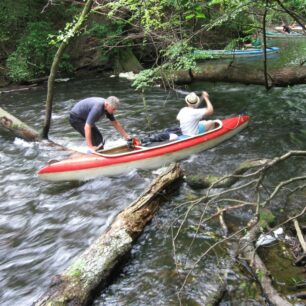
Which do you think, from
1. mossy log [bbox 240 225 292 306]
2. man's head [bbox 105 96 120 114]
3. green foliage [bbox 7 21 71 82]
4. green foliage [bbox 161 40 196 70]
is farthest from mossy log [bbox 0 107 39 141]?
green foliage [bbox 7 21 71 82]

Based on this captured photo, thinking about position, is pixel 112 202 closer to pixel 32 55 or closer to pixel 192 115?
pixel 192 115

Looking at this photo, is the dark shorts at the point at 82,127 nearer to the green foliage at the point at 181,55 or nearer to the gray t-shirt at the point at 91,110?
the gray t-shirt at the point at 91,110

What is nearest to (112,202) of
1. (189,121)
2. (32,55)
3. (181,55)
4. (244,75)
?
(189,121)

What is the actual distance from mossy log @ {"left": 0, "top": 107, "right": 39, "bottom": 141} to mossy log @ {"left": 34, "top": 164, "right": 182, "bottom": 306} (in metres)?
4.59

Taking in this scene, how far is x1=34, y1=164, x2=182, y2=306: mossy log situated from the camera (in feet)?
12.4

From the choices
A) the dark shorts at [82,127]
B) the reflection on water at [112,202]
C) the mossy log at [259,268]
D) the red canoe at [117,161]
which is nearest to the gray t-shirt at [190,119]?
the red canoe at [117,161]

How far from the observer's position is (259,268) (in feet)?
13.3

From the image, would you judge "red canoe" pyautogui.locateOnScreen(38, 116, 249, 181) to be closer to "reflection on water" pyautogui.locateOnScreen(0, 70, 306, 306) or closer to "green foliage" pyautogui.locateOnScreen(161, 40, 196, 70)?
"reflection on water" pyautogui.locateOnScreen(0, 70, 306, 306)

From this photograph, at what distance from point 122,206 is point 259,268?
8.87 ft

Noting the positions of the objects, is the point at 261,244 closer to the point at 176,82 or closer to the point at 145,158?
A: the point at 145,158

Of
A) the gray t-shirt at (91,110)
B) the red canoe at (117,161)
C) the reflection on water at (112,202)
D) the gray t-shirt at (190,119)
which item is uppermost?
the gray t-shirt at (91,110)

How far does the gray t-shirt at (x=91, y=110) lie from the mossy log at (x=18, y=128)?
217cm

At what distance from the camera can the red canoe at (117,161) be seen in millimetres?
7070

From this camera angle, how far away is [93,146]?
758 centimetres
